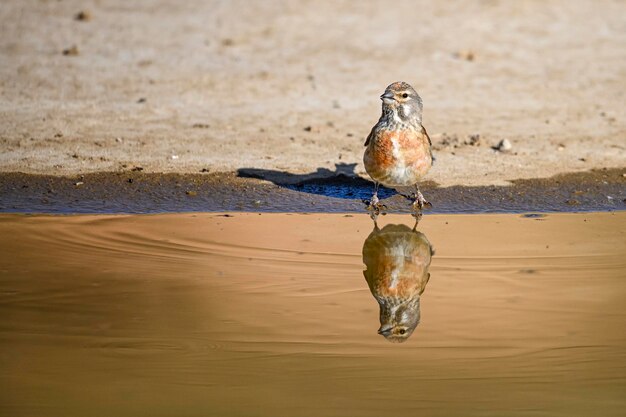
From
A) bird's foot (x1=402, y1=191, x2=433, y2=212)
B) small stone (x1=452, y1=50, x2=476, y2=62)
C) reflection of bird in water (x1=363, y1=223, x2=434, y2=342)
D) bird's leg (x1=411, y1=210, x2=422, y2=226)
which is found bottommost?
reflection of bird in water (x1=363, y1=223, x2=434, y2=342)

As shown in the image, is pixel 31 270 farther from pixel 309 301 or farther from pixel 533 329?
pixel 533 329

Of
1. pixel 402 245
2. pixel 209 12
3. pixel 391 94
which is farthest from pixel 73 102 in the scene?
pixel 402 245

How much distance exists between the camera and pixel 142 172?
10625 mm

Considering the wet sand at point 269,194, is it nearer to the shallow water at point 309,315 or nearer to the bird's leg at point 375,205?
the bird's leg at point 375,205

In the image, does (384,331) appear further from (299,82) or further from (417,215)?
(299,82)

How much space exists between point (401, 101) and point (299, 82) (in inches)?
165

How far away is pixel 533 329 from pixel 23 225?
14.0ft

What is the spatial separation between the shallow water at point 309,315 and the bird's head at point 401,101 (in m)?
0.84

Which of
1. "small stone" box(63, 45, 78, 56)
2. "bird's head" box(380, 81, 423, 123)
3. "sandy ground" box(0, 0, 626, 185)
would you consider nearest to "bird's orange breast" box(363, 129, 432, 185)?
"bird's head" box(380, 81, 423, 123)

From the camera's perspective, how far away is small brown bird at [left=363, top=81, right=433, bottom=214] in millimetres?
9266

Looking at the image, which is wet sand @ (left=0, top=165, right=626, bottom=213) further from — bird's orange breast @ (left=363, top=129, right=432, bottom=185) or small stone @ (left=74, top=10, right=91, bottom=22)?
small stone @ (left=74, top=10, right=91, bottom=22)

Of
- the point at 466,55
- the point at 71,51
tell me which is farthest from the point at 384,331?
the point at 71,51

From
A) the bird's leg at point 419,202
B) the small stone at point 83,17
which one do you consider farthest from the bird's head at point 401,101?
the small stone at point 83,17

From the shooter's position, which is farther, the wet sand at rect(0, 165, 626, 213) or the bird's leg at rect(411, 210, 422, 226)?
the wet sand at rect(0, 165, 626, 213)
